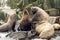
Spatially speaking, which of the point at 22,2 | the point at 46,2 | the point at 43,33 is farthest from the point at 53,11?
the point at 43,33

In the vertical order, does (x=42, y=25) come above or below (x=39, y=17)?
below

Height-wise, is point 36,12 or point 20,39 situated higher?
point 36,12

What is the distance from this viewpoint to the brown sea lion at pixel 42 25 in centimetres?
902

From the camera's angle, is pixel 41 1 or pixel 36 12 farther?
pixel 41 1

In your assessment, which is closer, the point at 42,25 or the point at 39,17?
the point at 42,25

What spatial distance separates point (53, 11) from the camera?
55.0 ft

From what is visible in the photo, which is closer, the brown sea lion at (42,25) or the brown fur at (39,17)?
the brown sea lion at (42,25)

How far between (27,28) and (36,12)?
3.30ft

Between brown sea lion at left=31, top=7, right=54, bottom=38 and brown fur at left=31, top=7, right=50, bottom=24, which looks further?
brown fur at left=31, top=7, right=50, bottom=24

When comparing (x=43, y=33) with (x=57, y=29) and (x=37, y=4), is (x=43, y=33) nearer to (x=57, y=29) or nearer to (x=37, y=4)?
(x=57, y=29)

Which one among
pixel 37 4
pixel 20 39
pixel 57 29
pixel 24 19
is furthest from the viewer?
pixel 37 4

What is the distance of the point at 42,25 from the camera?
32.4 feet

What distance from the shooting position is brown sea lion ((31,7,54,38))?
9.02 m

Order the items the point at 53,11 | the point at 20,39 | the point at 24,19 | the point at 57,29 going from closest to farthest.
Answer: the point at 20,39 < the point at 57,29 < the point at 24,19 < the point at 53,11
